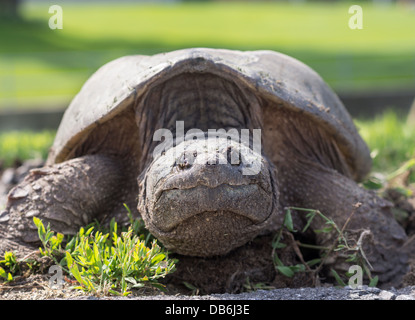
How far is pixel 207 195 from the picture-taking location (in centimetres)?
264

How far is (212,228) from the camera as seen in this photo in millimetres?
2855

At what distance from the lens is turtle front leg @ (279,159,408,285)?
11.4ft

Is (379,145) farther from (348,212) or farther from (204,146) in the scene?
(204,146)

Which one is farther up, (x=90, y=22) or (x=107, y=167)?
(x=90, y=22)

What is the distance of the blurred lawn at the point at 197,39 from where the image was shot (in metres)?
16.8

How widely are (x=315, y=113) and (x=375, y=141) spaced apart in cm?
273

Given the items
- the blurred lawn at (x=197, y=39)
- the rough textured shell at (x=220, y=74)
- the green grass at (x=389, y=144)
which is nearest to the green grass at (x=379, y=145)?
the green grass at (x=389, y=144)

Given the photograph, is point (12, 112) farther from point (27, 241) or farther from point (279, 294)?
point (279, 294)

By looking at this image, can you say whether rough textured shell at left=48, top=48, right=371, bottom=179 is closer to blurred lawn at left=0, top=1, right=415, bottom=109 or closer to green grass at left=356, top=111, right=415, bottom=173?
green grass at left=356, top=111, right=415, bottom=173

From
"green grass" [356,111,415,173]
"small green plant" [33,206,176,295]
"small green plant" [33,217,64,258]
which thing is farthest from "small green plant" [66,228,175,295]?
"green grass" [356,111,415,173]

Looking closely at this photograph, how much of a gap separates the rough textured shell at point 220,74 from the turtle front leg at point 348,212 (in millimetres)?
348

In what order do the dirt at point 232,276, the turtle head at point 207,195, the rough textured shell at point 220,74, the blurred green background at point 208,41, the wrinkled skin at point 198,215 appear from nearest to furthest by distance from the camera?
1. the turtle head at point 207,195
2. the wrinkled skin at point 198,215
3. the dirt at point 232,276
4. the rough textured shell at point 220,74
5. the blurred green background at point 208,41

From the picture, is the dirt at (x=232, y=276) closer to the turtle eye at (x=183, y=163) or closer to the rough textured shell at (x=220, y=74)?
the turtle eye at (x=183, y=163)

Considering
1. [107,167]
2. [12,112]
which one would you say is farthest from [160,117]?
[12,112]
